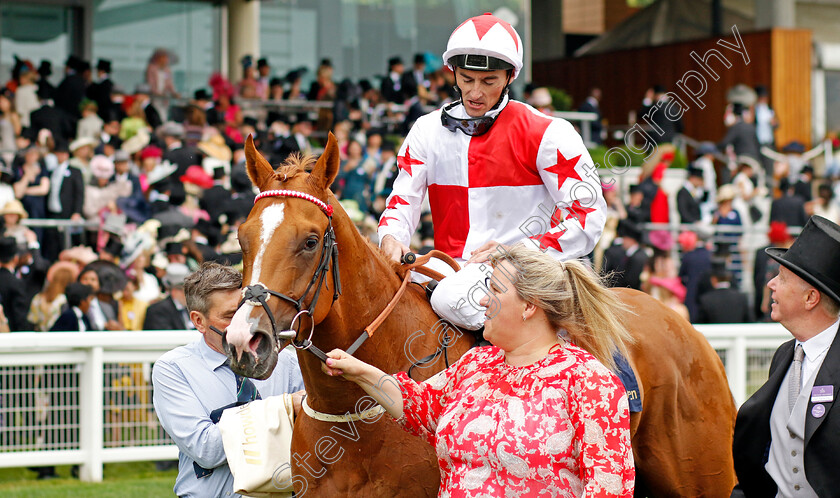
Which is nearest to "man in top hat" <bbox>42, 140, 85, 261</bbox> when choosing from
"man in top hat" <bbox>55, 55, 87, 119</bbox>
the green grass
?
"man in top hat" <bbox>55, 55, 87, 119</bbox>

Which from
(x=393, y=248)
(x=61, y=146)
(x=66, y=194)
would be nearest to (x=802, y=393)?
(x=393, y=248)

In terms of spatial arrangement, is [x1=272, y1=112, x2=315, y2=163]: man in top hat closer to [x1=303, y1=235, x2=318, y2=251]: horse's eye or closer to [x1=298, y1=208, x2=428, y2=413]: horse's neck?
[x1=298, y1=208, x2=428, y2=413]: horse's neck

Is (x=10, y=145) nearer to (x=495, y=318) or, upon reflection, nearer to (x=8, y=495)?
(x=8, y=495)

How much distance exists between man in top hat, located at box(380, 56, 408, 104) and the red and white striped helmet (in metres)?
11.5

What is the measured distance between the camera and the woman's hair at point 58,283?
7.16m

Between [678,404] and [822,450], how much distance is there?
47.1 inches

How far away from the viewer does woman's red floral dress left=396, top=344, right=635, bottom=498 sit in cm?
225

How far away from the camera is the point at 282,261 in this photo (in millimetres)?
2596

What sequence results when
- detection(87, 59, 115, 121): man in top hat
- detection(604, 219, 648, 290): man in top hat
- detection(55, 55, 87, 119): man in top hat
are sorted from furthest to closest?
detection(55, 55, 87, 119): man in top hat < detection(87, 59, 115, 121): man in top hat < detection(604, 219, 648, 290): man in top hat

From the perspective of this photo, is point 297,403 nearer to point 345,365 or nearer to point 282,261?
point 345,365

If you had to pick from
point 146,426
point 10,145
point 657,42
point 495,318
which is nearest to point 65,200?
point 10,145

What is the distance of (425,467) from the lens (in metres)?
2.94

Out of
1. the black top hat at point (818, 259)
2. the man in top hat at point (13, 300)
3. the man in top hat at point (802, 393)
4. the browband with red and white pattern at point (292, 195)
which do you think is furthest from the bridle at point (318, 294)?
the man in top hat at point (13, 300)

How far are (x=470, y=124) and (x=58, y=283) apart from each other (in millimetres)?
4843
